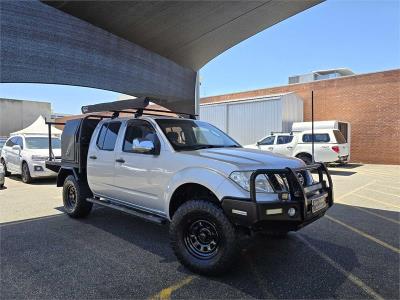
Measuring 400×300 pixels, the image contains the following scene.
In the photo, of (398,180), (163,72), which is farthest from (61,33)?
(398,180)

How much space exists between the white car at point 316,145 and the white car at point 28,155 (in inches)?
370

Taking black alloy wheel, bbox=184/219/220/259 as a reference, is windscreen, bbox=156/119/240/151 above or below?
above

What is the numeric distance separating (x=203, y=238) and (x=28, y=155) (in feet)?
31.5

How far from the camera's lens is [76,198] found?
6.40 metres

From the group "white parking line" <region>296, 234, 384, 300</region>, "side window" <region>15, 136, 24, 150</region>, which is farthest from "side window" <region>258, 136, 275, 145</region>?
"white parking line" <region>296, 234, 384, 300</region>

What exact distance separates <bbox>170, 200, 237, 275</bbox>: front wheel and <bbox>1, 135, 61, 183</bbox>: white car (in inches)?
343

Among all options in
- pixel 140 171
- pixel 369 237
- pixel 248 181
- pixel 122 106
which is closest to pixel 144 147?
pixel 140 171

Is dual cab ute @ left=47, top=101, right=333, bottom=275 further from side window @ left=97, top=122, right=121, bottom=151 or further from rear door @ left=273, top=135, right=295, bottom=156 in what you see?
rear door @ left=273, top=135, right=295, bottom=156

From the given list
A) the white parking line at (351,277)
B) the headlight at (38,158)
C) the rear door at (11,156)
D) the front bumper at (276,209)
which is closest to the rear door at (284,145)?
the headlight at (38,158)

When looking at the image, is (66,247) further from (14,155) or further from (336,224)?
(14,155)

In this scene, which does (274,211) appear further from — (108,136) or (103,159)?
(108,136)

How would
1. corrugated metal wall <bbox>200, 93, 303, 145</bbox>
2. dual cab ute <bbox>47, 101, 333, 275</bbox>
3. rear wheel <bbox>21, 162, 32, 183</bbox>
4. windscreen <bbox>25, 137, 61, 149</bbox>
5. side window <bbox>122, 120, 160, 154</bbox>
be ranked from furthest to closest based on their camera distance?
1. corrugated metal wall <bbox>200, 93, 303, 145</bbox>
2. windscreen <bbox>25, 137, 61, 149</bbox>
3. rear wheel <bbox>21, 162, 32, 183</bbox>
4. side window <bbox>122, 120, 160, 154</bbox>
5. dual cab ute <bbox>47, 101, 333, 275</bbox>

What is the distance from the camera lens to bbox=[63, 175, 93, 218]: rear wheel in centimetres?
631

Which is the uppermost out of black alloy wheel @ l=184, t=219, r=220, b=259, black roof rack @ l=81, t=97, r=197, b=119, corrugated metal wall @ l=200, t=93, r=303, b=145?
corrugated metal wall @ l=200, t=93, r=303, b=145
